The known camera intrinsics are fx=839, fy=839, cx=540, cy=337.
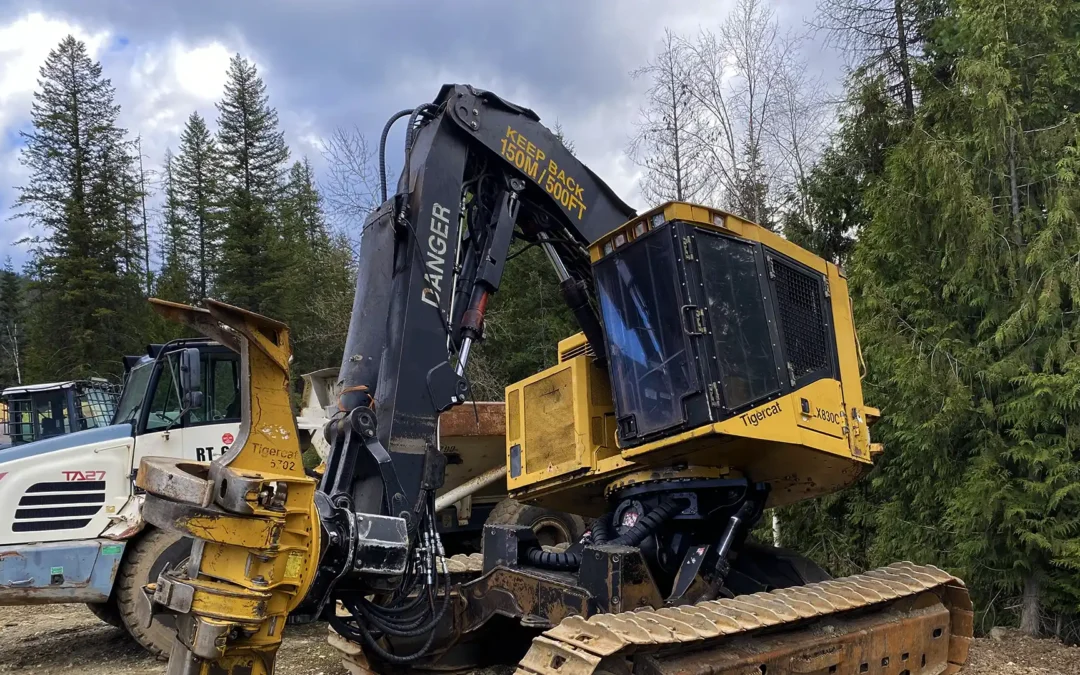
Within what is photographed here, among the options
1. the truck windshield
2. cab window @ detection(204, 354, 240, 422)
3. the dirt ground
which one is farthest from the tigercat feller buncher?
the truck windshield

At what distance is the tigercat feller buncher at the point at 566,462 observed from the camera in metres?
3.14

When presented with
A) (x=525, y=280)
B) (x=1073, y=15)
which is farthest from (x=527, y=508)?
(x=525, y=280)

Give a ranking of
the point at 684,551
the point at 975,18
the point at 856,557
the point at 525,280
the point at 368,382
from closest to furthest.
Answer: the point at 368,382 → the point at 684,551 → the point at 975,18 → the point at 856,557 → the point at 525,280

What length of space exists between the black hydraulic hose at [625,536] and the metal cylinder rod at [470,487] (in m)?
3.41

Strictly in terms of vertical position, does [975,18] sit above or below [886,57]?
below

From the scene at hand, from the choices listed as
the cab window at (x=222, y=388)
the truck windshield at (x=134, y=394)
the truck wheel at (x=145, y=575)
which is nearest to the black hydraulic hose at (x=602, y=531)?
the truck wheel at (x=145, y=575)

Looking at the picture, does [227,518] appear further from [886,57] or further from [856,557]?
[886,57]

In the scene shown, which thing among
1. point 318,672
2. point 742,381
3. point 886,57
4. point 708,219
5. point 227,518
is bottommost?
point 318,672

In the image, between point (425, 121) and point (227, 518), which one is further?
point (425, 121)

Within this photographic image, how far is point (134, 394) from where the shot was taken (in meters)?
8.46

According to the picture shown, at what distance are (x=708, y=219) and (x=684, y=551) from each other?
1.94 m

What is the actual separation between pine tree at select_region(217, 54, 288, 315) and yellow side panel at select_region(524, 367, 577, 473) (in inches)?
857

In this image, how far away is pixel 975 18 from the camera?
8570mm

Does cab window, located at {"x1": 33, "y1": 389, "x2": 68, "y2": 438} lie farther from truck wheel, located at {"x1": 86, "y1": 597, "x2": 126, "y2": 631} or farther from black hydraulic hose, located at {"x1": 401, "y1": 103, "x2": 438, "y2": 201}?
black hydraulic hose, located at {"x1": 401, "y1": 103, "x2": 438, "y2": 201}
